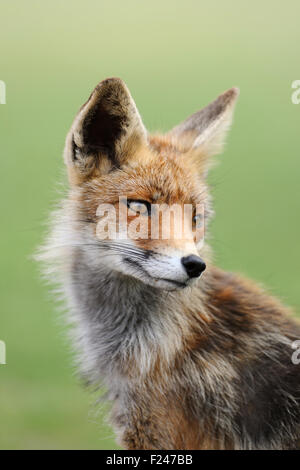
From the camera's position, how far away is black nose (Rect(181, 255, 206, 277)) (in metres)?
3.89

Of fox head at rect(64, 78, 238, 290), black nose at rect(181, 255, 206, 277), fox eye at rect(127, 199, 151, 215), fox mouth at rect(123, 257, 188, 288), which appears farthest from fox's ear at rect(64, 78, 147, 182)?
black nose at rect(181, 255, 206, 277)

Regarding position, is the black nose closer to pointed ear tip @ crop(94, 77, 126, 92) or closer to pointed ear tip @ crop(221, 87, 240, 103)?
pointed ear tip @ crop(94, 77, 126, 92)

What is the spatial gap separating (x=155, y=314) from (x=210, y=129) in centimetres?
132

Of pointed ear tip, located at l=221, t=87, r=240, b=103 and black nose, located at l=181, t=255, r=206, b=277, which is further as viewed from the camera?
pointed ear tip, located at l=221, t=87, r=240, b=103

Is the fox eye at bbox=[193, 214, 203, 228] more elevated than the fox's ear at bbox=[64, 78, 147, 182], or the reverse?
the fox's ear at bbox=[64, 78, 147, 182]

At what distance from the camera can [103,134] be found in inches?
177

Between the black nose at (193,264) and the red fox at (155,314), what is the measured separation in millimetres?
254

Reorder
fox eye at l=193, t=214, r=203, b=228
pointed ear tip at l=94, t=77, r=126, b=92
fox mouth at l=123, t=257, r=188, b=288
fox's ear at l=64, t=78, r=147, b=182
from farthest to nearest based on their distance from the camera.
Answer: fox eye at l=193, t=214, r=203, b=228
fox's ear at l=64, t=78, r=147, b=182
pointed ear tip at l=94, t=77, r=126, b=92
fox mouth at l=123, t=257, r=188, b=288

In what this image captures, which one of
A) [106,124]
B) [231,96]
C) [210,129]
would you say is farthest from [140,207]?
[231,96]

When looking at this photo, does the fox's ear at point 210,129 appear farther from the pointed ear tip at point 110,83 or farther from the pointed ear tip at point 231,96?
the pointed ear tip at point 110,83

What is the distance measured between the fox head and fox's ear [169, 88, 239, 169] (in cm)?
12

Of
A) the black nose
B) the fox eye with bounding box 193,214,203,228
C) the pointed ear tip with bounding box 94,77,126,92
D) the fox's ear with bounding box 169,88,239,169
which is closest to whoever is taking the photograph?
the black nose
